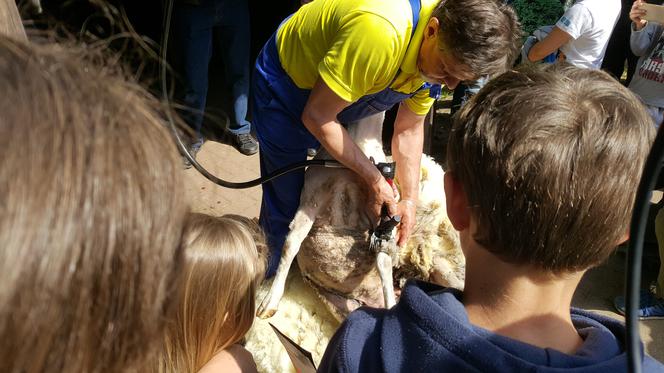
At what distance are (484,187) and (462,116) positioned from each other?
0.50 ft

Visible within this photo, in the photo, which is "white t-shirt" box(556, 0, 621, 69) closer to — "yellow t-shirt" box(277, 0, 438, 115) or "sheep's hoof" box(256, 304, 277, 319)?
"yellow t-shirt" box(277, 0, 438, 115)

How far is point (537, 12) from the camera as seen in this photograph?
4.15 metres

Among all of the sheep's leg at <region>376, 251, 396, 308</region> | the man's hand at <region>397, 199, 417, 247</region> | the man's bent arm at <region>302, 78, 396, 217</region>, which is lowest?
the sheep's leg at <region>376, 251, 396, 308</region>

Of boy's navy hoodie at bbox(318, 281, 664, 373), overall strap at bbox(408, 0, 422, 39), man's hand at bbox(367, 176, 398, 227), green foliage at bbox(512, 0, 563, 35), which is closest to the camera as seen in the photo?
boy's navy hoodie at bbox(318, 281, 664, 373)

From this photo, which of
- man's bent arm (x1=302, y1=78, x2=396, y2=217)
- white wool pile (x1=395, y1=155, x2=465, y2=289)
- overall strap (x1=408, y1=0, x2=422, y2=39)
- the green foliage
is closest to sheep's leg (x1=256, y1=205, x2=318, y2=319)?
man's bent arm (x1=302, y1=78, x2=396, y2=217)

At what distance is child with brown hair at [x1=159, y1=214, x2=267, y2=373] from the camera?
1284mm

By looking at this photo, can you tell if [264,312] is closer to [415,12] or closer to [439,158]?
[415,12]

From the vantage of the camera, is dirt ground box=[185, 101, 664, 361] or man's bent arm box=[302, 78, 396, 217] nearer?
man's bent arm box=[302, 78, 396, 217]

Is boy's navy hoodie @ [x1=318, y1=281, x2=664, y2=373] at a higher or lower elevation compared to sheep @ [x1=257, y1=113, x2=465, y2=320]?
higher

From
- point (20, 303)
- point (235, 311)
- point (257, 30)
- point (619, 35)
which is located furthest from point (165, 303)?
point (257, 30)

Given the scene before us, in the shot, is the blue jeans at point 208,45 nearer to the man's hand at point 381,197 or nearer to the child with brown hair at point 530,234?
the man's hand at point 381,197

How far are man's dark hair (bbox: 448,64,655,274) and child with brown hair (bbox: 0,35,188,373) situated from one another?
0.51m

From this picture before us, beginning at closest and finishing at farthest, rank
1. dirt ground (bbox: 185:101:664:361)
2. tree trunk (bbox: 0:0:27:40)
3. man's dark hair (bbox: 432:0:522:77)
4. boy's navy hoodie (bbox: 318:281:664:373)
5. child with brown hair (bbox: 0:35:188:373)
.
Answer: child with brown hair (bbox: 0:35:188:373), boy's navy hoodie (bbox: 318:281:664:373), tree trunk (bbox: 0:0:27:40), man's dark hair (bbox: 432:0:522:77), dirt ground (bbox: 185:101:664:361)

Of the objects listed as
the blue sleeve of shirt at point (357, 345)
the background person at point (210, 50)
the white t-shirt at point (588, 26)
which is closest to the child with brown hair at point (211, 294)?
the blue sleeve of shirt at point (357, 345)
